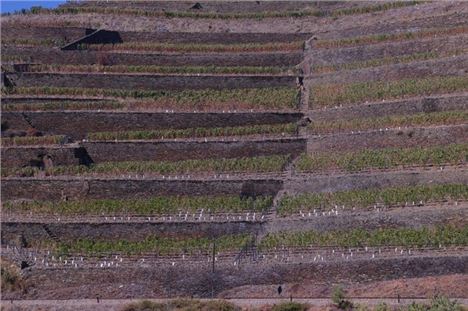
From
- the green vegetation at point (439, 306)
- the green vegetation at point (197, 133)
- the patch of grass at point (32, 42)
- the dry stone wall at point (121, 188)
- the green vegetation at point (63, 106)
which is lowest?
the green vegetation at point (439, 306)

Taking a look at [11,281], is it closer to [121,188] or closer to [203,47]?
[121,188]

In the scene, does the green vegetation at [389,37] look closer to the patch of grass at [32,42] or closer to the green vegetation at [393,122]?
the green vegetation at [393,122]

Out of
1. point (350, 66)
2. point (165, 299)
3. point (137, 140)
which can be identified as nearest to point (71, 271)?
point (165, 299)

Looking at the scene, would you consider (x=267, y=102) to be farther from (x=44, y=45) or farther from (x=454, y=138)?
(x=44, y=45)

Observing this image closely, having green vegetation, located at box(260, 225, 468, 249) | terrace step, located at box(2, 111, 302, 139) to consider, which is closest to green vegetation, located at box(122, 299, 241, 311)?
green vegetation, located at box(260, 225, 468, 249)

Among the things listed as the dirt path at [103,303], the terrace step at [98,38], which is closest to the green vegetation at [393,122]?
the dirt path at [103,303]

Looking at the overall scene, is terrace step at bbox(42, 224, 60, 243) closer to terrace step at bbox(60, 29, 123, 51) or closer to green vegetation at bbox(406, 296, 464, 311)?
green vegetation at bbox(406, 296, 464, 311)
